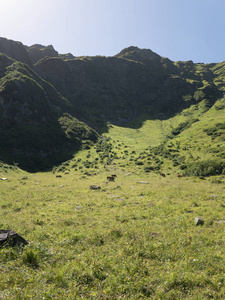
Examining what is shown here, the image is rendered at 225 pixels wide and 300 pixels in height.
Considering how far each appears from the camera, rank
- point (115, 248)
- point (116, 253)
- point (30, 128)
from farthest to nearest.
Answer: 1. point (30, 128)
2. point (115, 248)
3. point (116, 253)

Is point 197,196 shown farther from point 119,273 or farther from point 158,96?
point 158,96

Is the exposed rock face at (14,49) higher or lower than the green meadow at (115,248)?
higher

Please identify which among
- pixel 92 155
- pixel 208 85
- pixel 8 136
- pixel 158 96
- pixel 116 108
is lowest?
pixel 92 155

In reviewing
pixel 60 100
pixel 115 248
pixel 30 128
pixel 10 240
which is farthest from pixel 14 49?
pixel 115 248

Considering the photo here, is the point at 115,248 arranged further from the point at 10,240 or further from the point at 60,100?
the point at 60,100

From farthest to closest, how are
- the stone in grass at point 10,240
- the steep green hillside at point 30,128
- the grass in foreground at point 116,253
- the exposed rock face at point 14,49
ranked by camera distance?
1. the exposed rock face at point 14,49
2. the steep green hillside at point 30,128
3. the stone in grass at point 10,240
4. the grass in foreground at point 116,253

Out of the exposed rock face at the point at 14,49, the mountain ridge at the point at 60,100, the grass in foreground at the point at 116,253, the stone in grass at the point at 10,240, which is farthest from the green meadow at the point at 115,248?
the exposed rock face at the point at 14,49

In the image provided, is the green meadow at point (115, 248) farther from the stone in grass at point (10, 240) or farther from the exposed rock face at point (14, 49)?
the exposed rock face at point (14, 49)

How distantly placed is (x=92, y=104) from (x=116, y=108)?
25390 millimetres

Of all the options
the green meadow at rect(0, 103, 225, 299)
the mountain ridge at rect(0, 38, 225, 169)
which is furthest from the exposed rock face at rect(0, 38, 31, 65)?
the green meadow at rect(0, 103, 225, 299)

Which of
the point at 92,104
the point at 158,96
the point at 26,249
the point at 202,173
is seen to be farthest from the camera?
the point at 158,96

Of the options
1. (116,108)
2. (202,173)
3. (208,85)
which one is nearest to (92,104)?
(116,108)

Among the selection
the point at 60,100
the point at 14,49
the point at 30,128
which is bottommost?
the point at 30,128

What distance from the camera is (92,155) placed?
2953 inches
